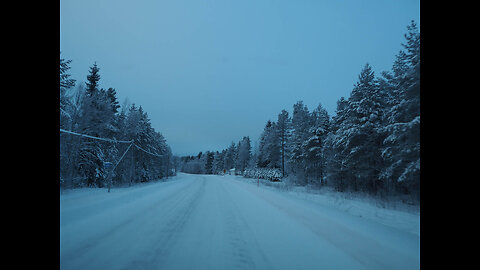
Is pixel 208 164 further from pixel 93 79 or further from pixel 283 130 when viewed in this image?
pixel 93 79

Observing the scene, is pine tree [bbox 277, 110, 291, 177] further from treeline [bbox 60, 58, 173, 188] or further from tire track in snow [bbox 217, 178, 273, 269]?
tire track in snow [bbox 217, 178, 273, 269]

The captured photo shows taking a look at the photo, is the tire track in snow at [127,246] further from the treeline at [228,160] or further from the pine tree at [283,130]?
the treeline at [228,160]

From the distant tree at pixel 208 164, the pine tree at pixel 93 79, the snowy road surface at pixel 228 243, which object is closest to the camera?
the snowy road surface at pixel 228 243

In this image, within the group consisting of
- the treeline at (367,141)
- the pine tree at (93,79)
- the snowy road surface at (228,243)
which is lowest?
the snowy road surface at (228,243)

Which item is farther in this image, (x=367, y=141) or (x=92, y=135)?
(x=92, y=135)

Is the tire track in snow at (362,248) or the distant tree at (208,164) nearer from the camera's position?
the tire track in snow at (362,248)

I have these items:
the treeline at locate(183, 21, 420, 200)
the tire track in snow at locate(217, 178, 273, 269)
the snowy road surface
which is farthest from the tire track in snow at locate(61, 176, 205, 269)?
the treeline at locate(183, 21, 420, 200)

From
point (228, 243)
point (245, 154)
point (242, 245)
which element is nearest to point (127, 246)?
point (228, 243)

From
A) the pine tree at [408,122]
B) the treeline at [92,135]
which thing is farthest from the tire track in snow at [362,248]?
the treeline at [92,135]

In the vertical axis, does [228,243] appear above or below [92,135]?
below

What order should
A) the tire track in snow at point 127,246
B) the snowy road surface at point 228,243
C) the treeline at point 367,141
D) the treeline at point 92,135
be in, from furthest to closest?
the treeline at point 92,135 < the treeline at point 367,141 < the snowy road surface at point 228,243 < the tire track in snow at point 127,246
